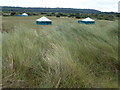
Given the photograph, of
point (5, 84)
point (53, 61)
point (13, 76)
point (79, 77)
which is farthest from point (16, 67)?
point (79, 77)

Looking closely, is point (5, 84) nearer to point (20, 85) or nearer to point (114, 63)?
point (20, 85)

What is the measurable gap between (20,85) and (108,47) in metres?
1.81

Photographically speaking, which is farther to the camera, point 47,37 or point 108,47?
point 47,37

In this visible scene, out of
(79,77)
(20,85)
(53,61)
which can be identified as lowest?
(20,85)

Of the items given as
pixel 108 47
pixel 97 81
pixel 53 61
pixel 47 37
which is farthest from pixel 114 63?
pixel 47 37

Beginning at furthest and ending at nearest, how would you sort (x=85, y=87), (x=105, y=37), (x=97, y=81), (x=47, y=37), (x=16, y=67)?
(x=47, y=37) < (x=105, y=37) < (x=16, y=67) < (x=97, y=81) < (x=85, y=87)

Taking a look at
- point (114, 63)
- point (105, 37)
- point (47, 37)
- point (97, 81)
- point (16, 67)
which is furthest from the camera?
point (47, 37)

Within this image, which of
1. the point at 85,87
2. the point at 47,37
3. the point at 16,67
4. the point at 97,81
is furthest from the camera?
the point at 47,37

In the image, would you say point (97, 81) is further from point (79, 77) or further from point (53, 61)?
point (53, 61)

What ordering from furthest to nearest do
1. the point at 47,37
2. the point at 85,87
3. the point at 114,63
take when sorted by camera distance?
the point at 47,37
the point at 114,63
the point at 85,87

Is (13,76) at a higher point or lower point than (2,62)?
lower

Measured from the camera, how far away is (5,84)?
2604mm

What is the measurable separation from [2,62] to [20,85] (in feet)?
2.06

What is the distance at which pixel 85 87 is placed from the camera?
2.50 meters
